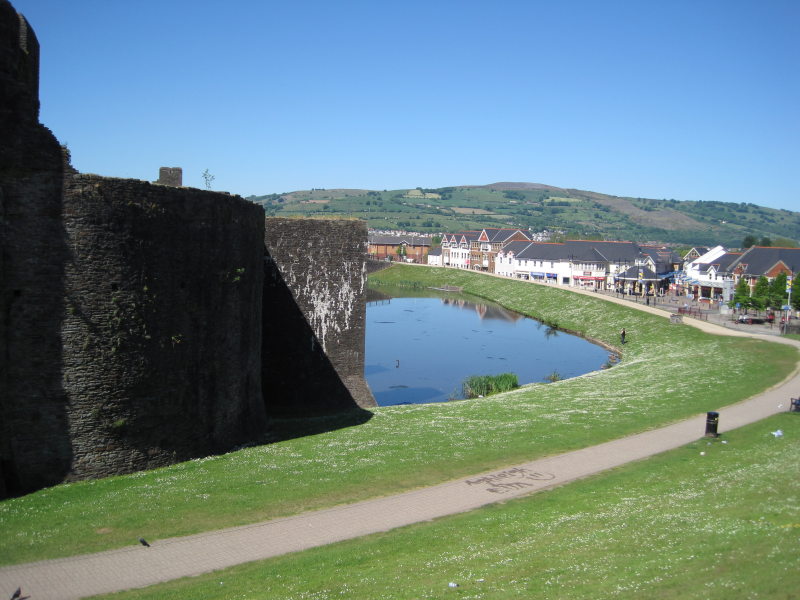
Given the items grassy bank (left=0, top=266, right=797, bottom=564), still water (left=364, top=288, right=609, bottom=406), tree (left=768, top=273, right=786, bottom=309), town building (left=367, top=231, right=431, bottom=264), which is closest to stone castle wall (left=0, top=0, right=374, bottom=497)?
grassy bank (left=0, top=266, right=797, bottom=564)

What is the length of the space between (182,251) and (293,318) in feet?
30.4

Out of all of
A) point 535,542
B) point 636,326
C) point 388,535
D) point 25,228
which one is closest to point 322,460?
point 388,535

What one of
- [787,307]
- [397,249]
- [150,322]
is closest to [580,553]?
[150,322]

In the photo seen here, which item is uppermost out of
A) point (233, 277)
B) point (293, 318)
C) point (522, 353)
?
point (233, 277)

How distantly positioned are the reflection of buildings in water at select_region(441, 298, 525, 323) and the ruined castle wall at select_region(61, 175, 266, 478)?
51.8m

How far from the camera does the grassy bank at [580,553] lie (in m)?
9.77

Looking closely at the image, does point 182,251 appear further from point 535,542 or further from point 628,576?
point 628,576

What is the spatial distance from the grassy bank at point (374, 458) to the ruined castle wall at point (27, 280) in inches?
38.1

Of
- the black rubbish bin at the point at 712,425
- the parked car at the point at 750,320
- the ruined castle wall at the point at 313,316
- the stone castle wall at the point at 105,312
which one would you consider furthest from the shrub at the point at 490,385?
the parked car at the point at 750,320

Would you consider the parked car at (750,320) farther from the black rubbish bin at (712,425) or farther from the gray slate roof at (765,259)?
the black rubbish bin at (712,425)

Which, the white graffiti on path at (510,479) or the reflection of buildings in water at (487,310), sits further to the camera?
the reflection of buildings in water at (487,310)

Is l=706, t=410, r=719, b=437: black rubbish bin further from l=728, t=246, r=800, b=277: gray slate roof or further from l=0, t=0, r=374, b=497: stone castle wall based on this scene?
l=728, t=246, r=800, b=277: gray slate roof

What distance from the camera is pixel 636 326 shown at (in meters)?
55.0

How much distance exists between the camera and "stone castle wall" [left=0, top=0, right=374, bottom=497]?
1484 centimetres
